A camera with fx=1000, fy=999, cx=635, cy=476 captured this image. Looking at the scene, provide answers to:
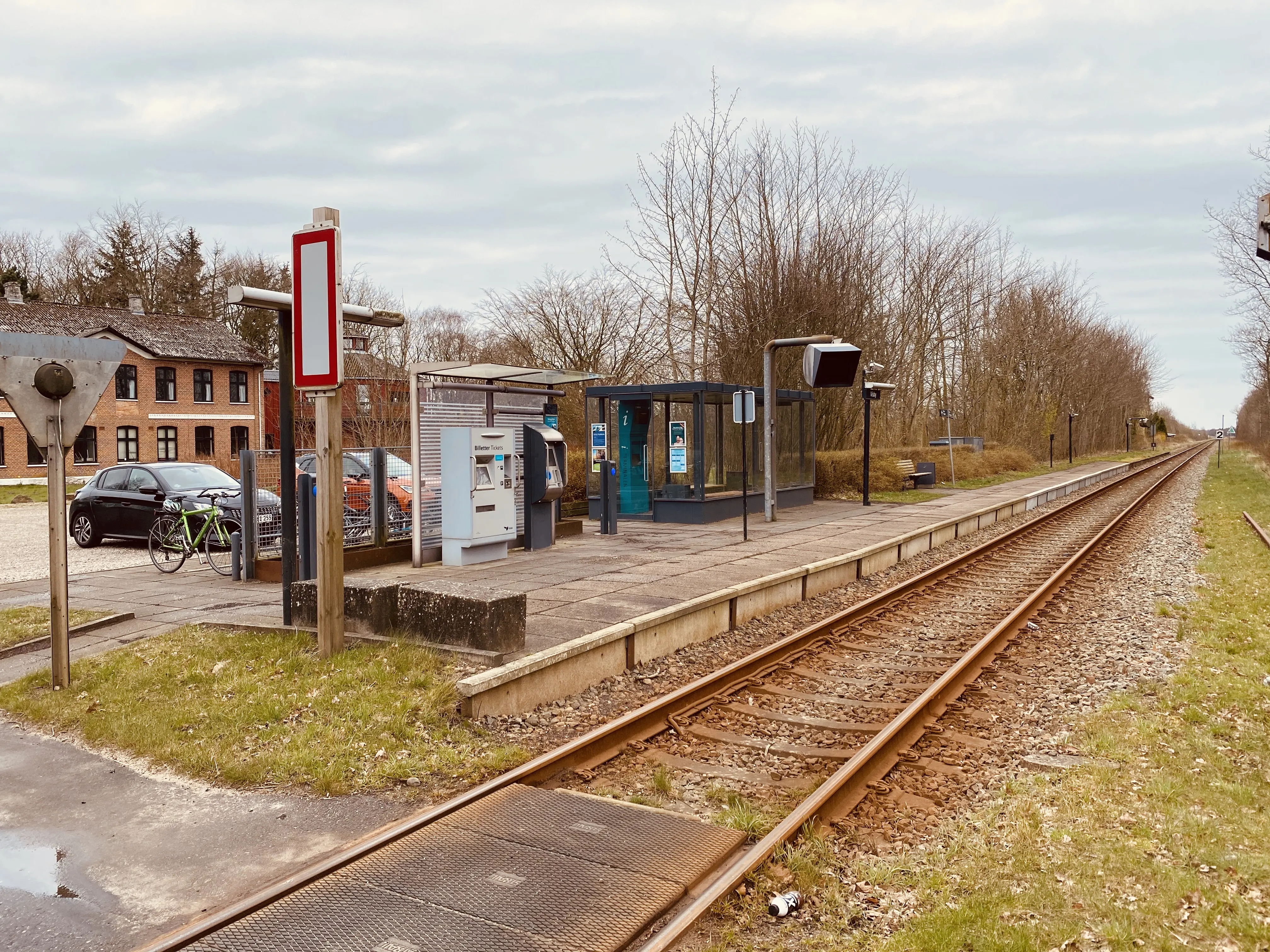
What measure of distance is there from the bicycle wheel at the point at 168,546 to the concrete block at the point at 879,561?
9.47 meters

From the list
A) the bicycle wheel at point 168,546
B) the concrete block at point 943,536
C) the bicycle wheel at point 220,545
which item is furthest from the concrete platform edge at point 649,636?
the bicycle wheel at point 168,546

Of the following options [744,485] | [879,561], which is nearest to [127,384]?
[744,485]

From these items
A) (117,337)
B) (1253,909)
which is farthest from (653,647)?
(117,337)

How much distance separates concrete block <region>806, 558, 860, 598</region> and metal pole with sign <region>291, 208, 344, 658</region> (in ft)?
20.8

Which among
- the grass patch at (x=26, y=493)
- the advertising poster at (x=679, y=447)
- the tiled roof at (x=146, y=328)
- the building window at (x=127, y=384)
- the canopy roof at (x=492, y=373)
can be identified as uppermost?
the tiled roof at (x=146, y=328)

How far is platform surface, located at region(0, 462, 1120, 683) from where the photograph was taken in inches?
364

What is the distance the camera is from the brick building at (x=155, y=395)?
43781 millimetres

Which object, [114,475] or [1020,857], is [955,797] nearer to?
[1020,857]

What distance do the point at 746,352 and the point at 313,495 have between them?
19.9m

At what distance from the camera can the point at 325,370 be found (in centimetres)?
752

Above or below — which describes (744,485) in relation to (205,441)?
below

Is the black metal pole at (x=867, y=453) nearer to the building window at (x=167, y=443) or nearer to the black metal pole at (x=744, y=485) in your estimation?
the black metal pole at (x=744, y=485)

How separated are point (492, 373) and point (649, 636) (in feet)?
21.5

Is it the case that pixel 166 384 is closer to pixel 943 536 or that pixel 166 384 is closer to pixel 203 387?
pixel 203 387
